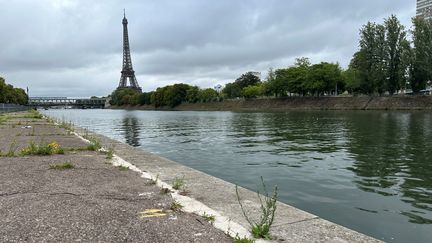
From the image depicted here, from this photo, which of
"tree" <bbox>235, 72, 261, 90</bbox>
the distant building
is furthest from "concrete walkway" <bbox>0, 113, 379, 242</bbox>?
the distant building

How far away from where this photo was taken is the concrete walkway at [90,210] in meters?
5.75

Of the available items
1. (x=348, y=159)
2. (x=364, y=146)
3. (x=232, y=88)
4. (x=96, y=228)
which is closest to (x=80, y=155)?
(x=96, y=228)

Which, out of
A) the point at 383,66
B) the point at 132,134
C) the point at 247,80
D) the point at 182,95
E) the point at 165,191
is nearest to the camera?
the point at 165,191

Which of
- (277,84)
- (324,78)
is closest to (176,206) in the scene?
(324,78)

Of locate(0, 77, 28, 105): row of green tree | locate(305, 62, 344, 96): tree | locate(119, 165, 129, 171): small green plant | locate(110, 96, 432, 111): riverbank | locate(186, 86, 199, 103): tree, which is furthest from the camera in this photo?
locate(186, 86, 199, 103): tree

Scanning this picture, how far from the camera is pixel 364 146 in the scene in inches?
851

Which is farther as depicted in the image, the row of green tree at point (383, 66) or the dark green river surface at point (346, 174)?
the row of green tree at point (383, 66)

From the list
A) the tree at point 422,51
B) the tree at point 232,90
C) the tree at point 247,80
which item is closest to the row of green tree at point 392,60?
the tree at point 422,51

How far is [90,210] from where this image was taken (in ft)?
23.0

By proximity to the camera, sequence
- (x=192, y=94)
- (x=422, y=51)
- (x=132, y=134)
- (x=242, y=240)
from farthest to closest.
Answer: (x=192, y=94) < (x=422, y=51) < (x=132, y=134) < (x=242, y=240)

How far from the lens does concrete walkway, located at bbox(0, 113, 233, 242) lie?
5750mm

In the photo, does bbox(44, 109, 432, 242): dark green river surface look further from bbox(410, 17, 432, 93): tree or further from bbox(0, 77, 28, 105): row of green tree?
bbox(0, 77, 28, 105): row of green tree

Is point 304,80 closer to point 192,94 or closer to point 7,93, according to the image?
point 192,94

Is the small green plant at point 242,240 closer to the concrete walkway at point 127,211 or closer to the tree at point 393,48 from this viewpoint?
the concrete walkway at point 127,211
